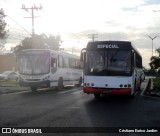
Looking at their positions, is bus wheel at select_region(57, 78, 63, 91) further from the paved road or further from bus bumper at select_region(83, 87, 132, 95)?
the paved road

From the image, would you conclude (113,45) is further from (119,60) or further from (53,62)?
(53,62)

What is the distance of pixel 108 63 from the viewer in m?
20.0

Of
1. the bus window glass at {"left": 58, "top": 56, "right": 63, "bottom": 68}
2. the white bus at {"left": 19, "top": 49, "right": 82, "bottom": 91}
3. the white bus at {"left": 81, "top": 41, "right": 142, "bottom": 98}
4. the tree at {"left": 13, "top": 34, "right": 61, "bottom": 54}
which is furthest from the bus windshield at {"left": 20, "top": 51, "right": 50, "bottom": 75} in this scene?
the tree at {"left": 13, "top": 34, "right": 61, "bottom": 54}

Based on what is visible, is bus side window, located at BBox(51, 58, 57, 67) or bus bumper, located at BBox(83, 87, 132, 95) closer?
bus bumper, located at BBox(83, 87, 132, 95)

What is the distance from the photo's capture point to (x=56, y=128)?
11.0 metres

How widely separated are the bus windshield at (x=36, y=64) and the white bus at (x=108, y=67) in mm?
7795

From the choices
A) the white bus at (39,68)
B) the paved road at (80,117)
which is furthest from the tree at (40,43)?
the paved road at (80,117)

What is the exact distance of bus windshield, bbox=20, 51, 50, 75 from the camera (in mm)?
27875

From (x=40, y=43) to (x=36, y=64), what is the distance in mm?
52264

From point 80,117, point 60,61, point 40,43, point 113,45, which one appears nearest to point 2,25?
point 60,61

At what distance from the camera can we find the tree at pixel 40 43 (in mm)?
77250

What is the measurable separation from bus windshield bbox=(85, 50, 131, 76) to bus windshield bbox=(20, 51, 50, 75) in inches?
316

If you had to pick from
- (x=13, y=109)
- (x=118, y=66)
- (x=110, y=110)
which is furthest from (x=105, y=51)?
(x=13, y=109)

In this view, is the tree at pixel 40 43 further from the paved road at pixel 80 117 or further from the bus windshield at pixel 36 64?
the paved road at pixel 80 117
